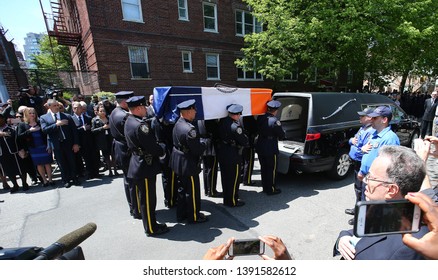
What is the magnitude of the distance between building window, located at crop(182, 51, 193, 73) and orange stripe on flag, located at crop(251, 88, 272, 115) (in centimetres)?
1048

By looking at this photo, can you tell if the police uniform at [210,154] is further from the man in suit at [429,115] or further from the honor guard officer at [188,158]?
the man in suit at [429,115]

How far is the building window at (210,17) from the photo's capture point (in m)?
14.4

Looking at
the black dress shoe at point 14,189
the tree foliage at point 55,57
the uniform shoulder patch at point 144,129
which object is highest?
the tree foliage at point 55,57

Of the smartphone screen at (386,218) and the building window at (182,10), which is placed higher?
the building window at (182,10)

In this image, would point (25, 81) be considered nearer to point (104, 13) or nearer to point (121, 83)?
point (121, 83)

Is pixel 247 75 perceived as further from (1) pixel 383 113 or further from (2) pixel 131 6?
(1) pixel 383 113

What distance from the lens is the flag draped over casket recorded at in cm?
351

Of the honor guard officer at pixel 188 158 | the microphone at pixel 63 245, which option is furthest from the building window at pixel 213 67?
the microphone at pixel 63 245

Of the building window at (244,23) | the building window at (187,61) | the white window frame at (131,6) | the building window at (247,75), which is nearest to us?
the white window frame at (131,6)

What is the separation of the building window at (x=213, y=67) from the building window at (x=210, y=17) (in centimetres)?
162

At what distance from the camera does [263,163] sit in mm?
4297

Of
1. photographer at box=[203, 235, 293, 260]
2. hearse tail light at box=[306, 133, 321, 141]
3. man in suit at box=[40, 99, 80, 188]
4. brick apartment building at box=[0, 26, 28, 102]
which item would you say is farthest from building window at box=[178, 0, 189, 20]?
photographer at box=[203, 235, 293, 260]

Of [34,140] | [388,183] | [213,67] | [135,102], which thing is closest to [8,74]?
[34,140]

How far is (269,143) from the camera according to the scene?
413 cm
